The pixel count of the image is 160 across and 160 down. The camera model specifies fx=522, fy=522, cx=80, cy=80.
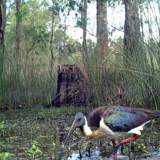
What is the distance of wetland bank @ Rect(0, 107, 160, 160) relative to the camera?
674cm

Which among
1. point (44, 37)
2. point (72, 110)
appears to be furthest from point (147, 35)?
point (44, 37)

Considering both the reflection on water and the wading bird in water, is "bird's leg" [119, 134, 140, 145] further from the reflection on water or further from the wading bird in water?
the reflection on water

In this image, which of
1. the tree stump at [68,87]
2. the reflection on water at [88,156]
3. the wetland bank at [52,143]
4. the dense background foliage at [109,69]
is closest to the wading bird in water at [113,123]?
the reflection on water at [88,156]

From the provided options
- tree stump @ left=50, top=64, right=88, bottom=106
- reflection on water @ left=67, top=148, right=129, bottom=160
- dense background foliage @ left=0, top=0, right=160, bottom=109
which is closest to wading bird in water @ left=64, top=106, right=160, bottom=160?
reflection on water @ left=67, top=148, right=129, bottom=160

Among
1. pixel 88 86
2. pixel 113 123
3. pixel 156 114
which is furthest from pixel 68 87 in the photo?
pixel 113 123

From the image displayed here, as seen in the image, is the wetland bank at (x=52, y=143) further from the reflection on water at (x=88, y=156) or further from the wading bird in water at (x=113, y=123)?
the wading bird in water at (x=113, y=123)

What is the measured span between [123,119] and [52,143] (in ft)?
5.40

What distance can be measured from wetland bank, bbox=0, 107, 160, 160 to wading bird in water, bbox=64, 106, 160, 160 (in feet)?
1.08

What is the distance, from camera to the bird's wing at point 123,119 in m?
6.38

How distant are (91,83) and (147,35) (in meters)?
2.40

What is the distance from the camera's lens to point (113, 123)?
20.9ft

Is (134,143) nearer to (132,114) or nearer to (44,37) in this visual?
(132,114)

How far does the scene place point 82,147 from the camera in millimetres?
7277

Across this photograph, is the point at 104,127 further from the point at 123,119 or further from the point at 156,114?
the point at 156,114
